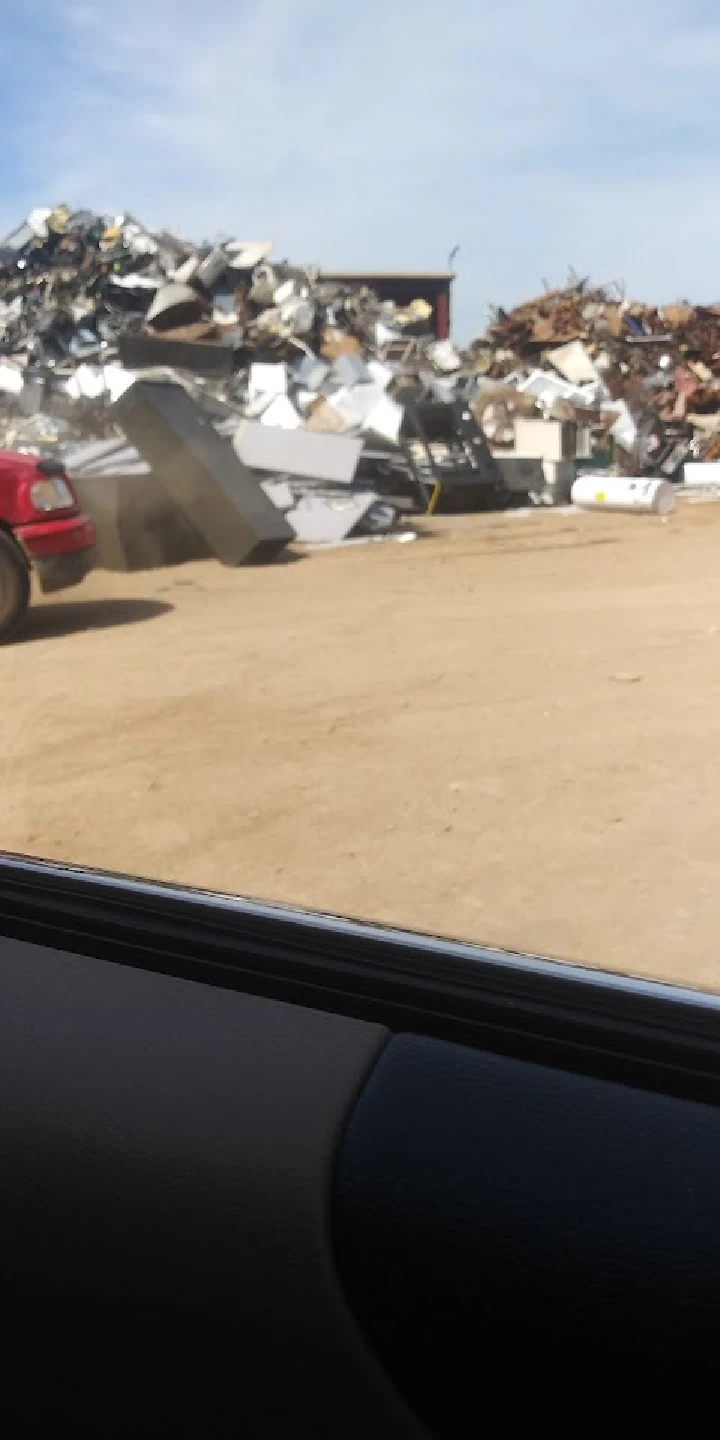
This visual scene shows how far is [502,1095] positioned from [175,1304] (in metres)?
0.24

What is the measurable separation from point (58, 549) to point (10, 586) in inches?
12.4

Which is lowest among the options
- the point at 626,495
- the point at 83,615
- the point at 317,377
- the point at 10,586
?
the point at 626,495

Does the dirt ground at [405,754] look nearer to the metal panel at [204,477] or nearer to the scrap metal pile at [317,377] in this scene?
the metal panel at [204,477]

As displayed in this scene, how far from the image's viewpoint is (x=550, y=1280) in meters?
0.79

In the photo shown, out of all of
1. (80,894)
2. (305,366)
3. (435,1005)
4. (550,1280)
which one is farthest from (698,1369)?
(305,366)

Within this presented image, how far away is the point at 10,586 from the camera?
6980 millimetres

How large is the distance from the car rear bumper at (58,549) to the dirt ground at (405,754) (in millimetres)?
305

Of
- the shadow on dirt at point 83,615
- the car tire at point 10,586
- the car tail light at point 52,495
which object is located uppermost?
the car tail light at point 52,495

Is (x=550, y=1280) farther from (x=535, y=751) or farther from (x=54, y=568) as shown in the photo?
(x=54, y=568)

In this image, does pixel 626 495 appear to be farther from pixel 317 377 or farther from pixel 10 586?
pixel 10 586

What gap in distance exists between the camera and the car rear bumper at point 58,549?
704cm

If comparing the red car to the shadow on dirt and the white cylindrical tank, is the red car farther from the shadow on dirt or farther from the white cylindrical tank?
the white cylindrical tank

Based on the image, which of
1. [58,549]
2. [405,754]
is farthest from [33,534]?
[405,754]

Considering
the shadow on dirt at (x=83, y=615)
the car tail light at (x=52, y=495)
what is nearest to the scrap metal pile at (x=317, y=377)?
the shadow on dirt at (x=83, y=615)
